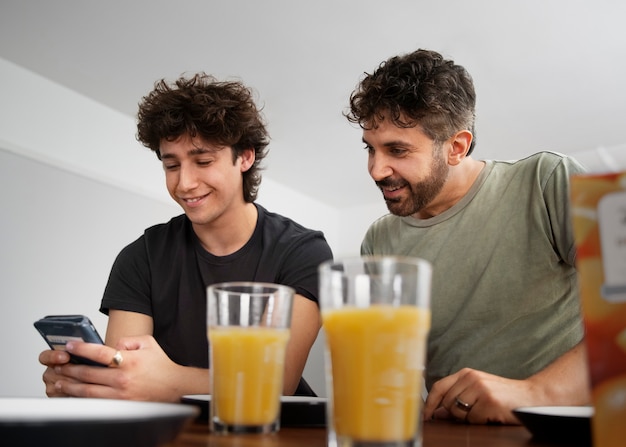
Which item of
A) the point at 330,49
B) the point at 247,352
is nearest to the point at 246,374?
the point at 247,352

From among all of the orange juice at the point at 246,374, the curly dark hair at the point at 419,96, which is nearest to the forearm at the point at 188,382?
the orange juice at the point at 246,374

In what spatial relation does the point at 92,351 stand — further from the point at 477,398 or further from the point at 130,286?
the point at 477,398

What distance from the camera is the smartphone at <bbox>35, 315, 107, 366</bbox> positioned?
104 centimetres

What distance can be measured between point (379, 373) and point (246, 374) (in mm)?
194

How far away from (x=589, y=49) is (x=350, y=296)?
3720 millimetres

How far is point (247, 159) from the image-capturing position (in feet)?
6.38

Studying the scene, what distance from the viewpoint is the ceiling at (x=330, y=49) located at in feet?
10.8

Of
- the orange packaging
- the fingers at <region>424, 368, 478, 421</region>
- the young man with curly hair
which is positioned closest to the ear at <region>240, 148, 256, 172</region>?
the young man with curly hair

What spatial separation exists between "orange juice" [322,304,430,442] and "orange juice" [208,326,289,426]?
0.48 ft

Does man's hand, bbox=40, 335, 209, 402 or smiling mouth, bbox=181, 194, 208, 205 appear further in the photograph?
smiling mouth, bbox=181, 194, 208, 205

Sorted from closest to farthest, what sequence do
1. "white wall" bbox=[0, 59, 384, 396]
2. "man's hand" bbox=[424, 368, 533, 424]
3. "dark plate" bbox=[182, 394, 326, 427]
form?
"dark plate" bbox=[182, 394, 326, 427] → "man's hand" bbox=[424, 368, 533, 424] → "white wall" bbox=[0, 59, 384, 396]

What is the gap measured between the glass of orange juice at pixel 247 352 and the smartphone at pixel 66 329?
1.58 ft

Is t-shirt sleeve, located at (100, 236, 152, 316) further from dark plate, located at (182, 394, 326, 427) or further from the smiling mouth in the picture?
dark plate, located at (182, 394, 326, 427)

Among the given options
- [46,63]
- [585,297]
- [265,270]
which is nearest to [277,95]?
[46,63]
